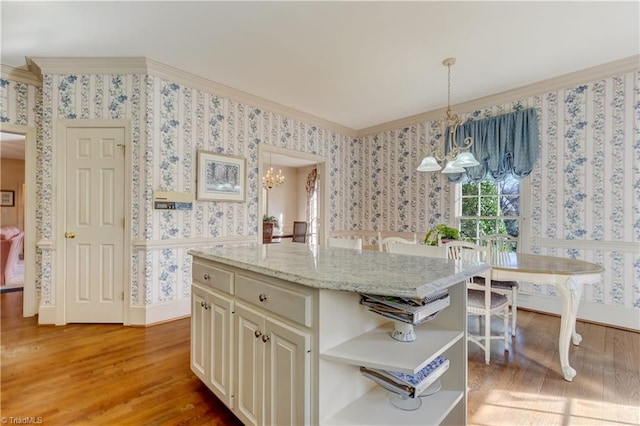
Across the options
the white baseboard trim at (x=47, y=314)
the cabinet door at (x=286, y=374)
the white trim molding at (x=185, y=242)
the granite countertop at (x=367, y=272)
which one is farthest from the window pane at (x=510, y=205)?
the white baseboard trim at (x=47, y=314)

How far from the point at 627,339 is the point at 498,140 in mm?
2316

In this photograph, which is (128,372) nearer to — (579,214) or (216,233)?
(216,233)

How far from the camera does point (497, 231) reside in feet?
12.4

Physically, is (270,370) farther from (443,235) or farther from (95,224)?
(95,224)

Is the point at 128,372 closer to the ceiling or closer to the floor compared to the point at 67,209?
closer to the floor

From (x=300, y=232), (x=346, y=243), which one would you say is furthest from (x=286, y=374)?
(x=300, y=232)

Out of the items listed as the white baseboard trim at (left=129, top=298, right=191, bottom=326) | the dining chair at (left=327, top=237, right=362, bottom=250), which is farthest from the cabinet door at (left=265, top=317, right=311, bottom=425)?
the white baseboard trim at (left=129, top=298, right=191, bottom=326)

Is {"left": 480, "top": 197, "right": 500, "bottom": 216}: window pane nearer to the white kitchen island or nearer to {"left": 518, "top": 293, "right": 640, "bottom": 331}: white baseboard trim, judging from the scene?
{"left": 518, "top": 293, "right": 640, "bottom": 331}: white baseboard trim

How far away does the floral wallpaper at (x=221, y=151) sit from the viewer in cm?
294

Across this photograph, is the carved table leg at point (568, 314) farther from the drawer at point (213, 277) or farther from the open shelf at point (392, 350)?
the drawer at point (213, 277)

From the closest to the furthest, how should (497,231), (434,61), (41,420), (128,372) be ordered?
(41,420), (128,372), (434,61), (497,231)

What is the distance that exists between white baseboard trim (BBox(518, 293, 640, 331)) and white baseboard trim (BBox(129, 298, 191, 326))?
385cm

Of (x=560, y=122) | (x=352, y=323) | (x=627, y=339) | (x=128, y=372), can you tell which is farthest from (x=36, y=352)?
(x=560, y=122)

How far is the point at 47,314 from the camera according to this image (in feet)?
9.63
